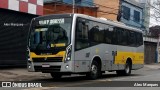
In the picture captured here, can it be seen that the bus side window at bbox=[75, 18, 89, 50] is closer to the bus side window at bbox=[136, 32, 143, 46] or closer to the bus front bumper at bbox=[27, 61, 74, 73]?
the bus front bumper at bbox=[27, 61, 74, 73]

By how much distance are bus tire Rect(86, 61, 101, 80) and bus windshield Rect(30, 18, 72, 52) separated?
269cm

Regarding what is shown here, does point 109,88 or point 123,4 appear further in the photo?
point 123,4

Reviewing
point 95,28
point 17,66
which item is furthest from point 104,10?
point 95,28

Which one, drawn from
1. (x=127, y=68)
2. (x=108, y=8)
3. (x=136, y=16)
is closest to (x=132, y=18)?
(x=136, y=16)

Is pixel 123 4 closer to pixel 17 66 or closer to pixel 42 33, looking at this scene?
pixel 17 66

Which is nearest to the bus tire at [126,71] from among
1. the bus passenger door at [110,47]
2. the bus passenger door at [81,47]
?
the bus passenger door at [110,47]

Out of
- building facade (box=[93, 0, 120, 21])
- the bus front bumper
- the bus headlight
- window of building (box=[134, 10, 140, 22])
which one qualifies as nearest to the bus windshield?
the bus headlight

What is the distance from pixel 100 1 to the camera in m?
47.8

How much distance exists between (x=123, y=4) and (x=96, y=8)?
15.1 ft

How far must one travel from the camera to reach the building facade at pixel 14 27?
22.3m

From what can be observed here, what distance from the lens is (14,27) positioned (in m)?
23.3

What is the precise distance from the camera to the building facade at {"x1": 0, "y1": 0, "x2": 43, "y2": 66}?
22.3m

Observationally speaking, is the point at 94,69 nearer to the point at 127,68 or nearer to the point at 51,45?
the point at 51,45

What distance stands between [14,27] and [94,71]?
6472 mm
